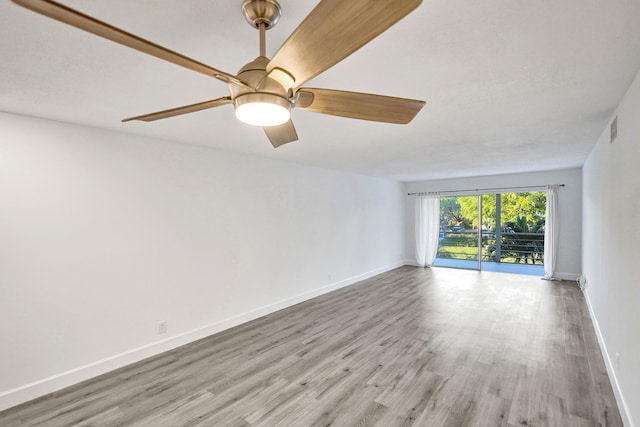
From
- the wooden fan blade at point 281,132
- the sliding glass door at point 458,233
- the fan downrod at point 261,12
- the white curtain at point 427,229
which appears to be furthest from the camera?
the white curtain at point 427,229

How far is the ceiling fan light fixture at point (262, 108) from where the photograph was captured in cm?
120

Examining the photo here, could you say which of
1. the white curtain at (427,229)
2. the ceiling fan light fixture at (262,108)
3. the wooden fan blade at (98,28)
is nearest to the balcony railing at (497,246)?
the white curtain at (427,229)

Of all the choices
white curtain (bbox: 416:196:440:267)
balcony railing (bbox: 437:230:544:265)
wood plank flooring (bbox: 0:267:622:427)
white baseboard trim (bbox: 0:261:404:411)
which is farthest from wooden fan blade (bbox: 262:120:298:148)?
balcony railing (bbox: 437:230:544:265)

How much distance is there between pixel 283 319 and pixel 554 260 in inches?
216

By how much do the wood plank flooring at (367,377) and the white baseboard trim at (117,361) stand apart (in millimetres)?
Answer: 72

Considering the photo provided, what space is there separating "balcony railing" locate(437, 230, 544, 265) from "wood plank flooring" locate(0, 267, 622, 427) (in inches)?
131

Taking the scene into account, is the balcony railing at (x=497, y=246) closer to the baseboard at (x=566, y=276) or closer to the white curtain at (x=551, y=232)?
the white curtain at (x=551, y=232)

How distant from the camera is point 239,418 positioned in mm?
2174

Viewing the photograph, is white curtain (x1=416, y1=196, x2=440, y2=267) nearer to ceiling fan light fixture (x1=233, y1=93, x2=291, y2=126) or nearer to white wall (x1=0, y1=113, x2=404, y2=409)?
white wall (x1=0, y1=113, x2=404, y2=409)

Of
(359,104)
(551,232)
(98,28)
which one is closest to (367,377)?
(359,104)

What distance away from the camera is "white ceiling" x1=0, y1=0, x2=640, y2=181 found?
127cm

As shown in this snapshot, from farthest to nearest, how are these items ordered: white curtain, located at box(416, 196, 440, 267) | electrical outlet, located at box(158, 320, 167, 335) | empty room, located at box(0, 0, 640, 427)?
white curtain, located at box(416, 196, 440, 267) → electrical outlet, located at box(158, 320, 167, 335) → empty room, located at box(0, 0, 640, 427)

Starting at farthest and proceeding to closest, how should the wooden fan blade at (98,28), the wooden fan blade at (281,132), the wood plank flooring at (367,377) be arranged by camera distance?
the wood plank flooring at (367,377), the wooden fan blade at (281,132), the wooden fan blade at (98,28)

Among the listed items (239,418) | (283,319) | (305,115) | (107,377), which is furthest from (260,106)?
(283,319)
